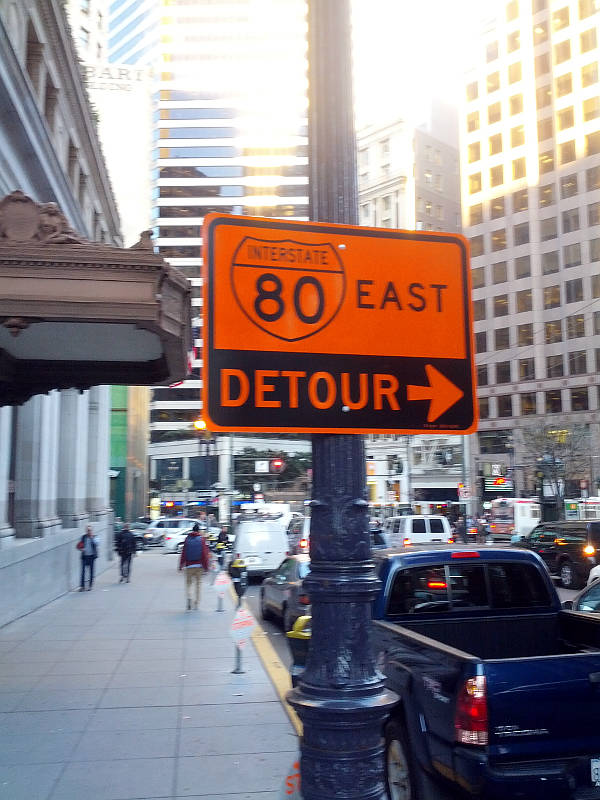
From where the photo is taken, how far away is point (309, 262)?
3.27m

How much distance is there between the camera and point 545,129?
214ft

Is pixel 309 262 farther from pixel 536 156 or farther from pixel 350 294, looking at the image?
pixel 536 156

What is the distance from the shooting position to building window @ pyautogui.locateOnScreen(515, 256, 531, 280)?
6425 cm

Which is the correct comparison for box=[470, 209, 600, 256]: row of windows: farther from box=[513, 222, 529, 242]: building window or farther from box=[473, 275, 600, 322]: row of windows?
box=[473, 275, 600, 322]: row of windows

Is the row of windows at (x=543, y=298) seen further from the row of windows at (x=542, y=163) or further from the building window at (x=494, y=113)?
the building window at (x=494, y=113)

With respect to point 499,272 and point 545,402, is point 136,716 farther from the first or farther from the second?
point 499,272

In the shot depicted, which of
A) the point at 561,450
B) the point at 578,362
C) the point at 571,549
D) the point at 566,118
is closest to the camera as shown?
the point at 571,549

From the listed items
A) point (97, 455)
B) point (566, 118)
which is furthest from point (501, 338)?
point (97, 455)

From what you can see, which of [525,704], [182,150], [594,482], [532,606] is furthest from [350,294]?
[182,150]

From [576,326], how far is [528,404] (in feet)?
24.4

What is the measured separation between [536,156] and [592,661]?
6742 cm

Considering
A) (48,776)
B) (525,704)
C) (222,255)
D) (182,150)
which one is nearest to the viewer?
(222,255)

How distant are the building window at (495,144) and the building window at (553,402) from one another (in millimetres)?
22645

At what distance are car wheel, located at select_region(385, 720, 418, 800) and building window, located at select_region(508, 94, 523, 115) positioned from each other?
69.9 meters
